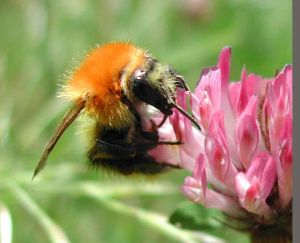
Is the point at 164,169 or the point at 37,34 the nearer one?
the point at 164,169

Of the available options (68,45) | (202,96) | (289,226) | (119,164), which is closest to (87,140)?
(119,164)

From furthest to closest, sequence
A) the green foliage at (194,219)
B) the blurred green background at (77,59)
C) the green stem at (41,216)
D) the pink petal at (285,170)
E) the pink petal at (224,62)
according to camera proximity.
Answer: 1. the blurred green background at (77,59)
2. the green stem at (41,216)
3. the green foliage at (194,219)
4. the pink petal at (224,62)
5. the pink petal at (285,170)

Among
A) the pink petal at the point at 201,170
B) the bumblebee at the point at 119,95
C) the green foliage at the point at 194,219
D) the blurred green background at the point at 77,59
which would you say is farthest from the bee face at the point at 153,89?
the blurred green background at the point at 77,59

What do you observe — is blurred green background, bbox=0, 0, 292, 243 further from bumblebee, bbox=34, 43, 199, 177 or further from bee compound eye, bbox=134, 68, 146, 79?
bee compound eye, bbox=134, 68, 146, 79

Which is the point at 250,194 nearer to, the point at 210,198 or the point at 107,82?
the point at 210,198

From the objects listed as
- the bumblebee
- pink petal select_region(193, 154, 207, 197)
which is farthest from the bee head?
pink petal select_region(193, 154, 207, 197)

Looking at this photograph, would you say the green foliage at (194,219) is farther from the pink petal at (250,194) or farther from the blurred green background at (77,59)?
the pink petal at (250,194)

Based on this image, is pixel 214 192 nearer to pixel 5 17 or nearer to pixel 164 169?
pixel 164 169
